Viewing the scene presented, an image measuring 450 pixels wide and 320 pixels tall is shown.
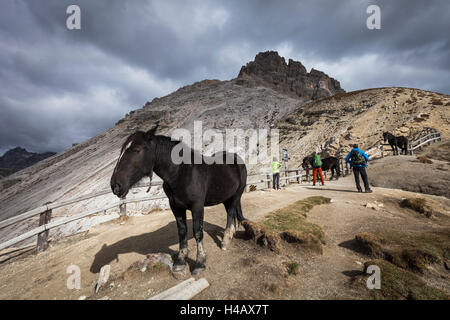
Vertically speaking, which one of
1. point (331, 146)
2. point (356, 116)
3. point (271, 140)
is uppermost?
point (356, 116)

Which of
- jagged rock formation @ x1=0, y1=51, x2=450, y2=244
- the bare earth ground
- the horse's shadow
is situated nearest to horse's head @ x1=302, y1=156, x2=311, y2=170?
jagged rock formation @ x1=0, y1=51, x2=450, y2=244

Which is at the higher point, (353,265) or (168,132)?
(168,132)

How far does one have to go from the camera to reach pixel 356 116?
28.2m

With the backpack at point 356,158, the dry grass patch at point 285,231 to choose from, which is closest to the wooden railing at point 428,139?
the backpack at point 356,158

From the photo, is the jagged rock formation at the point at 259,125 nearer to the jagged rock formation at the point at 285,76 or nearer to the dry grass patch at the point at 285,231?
the dry grass patch at the point at 285,231

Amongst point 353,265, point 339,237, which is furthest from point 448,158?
point 353,265

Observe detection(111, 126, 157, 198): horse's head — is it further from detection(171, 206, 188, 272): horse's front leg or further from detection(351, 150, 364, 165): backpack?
detection(351, 150, 364, 165): backpack

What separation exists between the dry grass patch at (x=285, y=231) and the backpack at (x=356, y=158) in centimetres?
487

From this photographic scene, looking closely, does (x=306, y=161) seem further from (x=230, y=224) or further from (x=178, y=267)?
(x=178, y=267)

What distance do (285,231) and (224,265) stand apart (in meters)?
1.52

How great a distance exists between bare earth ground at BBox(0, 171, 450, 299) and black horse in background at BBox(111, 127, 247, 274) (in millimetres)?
540

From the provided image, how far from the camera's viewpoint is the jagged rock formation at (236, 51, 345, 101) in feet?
238
